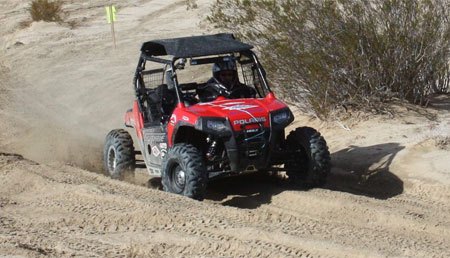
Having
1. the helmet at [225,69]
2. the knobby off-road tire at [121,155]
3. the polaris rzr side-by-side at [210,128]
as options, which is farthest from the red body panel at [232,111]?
the knobby off-road tire at [121,155]

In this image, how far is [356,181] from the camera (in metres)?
11.1

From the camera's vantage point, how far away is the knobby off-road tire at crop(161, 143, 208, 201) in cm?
916

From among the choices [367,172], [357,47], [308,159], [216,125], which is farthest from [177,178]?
[357,47]

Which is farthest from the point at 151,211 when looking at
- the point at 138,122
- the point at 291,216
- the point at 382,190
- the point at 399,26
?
the point at 399,26

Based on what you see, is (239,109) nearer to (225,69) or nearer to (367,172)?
(225,69)

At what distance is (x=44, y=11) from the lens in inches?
1177

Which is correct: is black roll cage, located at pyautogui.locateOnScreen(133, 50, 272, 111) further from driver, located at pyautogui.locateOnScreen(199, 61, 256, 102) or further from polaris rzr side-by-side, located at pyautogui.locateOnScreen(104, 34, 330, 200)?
driver, located at pyautogui.locateOnScreen(199, 61, 256, 102)

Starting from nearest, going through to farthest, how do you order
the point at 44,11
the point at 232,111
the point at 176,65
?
the point at 232,111
the point at 176,65
the point at 44,11

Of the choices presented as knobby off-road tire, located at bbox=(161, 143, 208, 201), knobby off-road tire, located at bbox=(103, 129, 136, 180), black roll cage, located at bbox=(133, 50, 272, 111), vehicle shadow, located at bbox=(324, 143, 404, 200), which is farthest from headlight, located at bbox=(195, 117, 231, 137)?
knobby off-road tire, located at bbox=(103, 129, 136, 180)

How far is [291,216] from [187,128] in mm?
1934

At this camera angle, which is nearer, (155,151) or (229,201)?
(229,201)

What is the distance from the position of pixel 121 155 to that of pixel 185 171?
2210mm

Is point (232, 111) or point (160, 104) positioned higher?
point (232, 111)

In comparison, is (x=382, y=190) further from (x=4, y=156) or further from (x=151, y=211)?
(x=4, y=156)
